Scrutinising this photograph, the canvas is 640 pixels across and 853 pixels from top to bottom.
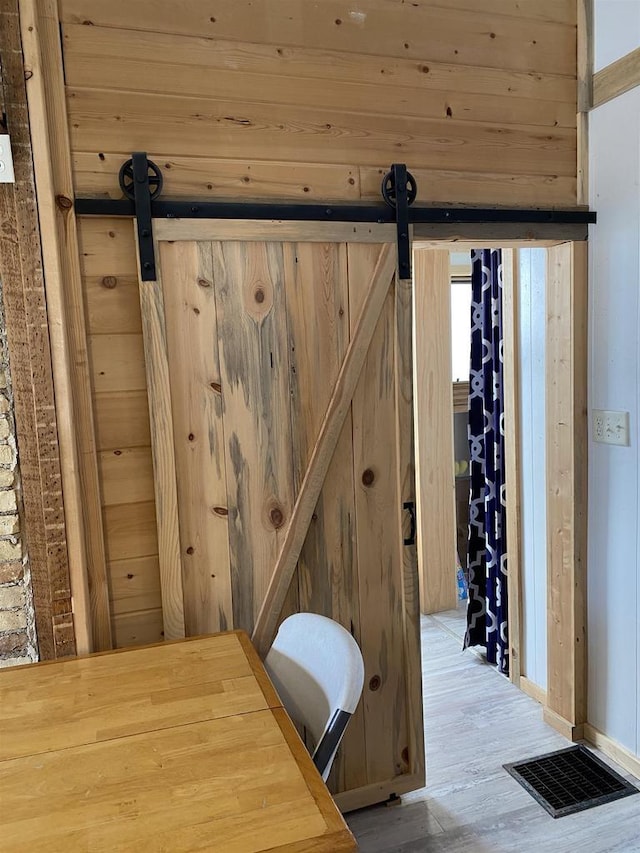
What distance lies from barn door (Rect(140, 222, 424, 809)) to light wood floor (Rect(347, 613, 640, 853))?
119 mm

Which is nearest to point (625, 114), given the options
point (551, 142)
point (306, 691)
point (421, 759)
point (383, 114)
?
point (551, 142)

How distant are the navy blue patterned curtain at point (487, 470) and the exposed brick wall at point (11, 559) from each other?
201 cm

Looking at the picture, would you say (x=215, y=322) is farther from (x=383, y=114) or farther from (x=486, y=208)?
(x=486, y=208)

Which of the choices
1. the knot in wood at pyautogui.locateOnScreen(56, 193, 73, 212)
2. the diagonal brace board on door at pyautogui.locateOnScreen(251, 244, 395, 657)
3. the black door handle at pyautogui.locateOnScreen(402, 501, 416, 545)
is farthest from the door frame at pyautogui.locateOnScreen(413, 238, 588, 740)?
the knot in wood at pyautogui.locateOnScreen(56, 193, 73, 212)

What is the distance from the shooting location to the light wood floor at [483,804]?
6.98ft

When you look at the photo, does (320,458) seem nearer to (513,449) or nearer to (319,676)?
(319,676)

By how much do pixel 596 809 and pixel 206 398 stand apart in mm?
1815

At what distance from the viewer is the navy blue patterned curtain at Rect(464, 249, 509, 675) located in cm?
313

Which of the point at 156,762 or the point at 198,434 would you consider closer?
the point at 156,762

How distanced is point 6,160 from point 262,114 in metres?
0.72

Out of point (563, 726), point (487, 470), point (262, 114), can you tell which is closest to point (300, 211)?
point (262, 114)

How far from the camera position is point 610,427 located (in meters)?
2.40

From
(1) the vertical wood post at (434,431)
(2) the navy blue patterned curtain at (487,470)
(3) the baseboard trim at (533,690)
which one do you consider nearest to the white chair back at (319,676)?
(3) the baseboard trim at (533,690)

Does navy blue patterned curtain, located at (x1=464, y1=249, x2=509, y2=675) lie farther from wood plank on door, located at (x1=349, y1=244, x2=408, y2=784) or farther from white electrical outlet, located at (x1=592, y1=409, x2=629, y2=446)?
wood plank on door, located at (x1=349, y1=244, x2=408, y2=784)
